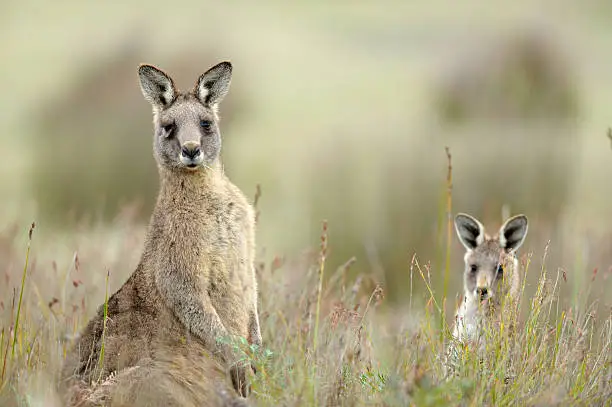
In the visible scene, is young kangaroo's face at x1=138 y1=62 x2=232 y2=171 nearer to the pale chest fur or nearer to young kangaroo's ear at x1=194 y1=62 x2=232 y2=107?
young kangaroo's ear at x1=194 y1=62 x2=232 y2=107

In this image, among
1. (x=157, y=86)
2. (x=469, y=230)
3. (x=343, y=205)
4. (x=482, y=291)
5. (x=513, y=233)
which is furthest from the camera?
(x=343, y=205)

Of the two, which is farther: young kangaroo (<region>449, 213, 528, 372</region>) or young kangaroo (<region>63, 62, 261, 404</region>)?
young kangaroo (<region>449, 213, 528, 372</region>)

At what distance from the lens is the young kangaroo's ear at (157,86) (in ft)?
18.5

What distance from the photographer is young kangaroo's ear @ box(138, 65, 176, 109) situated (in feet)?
18.5

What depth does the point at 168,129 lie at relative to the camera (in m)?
5.62

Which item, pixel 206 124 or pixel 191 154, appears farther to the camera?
pixel 206 124

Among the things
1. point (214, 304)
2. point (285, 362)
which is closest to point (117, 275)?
point (214, 304)

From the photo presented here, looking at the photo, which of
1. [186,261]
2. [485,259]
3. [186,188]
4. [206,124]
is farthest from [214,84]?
[485,259]

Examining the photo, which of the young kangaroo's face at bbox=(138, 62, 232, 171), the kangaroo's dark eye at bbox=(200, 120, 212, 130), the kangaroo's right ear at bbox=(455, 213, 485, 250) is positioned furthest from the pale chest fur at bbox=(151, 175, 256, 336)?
the kangaroo's right ear at bbox=(455, 213, 485, 250)

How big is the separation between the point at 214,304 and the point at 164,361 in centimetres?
52

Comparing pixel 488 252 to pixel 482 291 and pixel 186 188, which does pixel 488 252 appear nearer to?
pixel 482 291

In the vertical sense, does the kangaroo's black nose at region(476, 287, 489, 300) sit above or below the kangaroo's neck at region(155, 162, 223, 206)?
below

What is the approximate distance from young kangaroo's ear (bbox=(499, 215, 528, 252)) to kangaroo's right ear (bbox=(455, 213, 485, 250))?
22cm

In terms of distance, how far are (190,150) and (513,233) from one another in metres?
2.47
